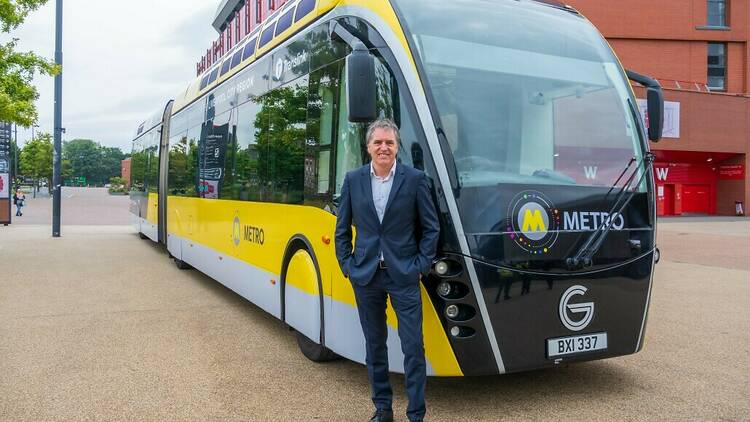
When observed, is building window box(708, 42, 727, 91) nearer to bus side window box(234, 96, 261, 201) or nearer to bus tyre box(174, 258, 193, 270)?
bus tyre box(174, 258, 193, 270)

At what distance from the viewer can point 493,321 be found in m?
3.93

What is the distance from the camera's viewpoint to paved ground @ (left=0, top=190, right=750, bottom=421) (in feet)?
14.0

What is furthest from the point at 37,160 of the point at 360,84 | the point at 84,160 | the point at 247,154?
the point at 360,84

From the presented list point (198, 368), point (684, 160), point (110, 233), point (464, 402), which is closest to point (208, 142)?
point (198, 368)

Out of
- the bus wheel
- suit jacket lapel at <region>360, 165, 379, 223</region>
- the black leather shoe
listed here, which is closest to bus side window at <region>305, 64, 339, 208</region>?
the bus wheel

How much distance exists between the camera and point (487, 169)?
405cm

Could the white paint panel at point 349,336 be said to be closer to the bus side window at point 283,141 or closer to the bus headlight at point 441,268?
the bus headlight at point 441,268

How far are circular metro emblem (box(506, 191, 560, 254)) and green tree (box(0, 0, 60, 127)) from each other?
40.3ft

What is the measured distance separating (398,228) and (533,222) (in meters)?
0.96

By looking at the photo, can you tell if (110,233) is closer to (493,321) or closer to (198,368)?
(198,368)

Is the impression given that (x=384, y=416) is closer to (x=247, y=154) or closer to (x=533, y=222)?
(x=533, y=222)

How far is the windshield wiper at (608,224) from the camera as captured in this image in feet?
13.5

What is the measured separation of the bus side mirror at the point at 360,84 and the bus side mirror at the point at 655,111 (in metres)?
2.41

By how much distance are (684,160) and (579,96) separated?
3897 cm
